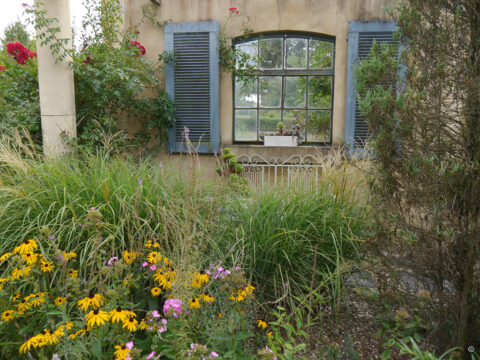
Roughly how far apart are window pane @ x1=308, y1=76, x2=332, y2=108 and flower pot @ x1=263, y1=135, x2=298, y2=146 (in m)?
0.59

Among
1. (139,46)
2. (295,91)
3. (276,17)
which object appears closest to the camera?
(139,46)

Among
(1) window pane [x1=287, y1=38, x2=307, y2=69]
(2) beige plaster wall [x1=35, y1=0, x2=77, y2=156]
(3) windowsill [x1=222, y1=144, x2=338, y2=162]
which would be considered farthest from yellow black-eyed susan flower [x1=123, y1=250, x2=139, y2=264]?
(1) window pane [x1=287, y1=38, x2=307, y2=69]

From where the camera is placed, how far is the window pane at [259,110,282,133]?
535 cm

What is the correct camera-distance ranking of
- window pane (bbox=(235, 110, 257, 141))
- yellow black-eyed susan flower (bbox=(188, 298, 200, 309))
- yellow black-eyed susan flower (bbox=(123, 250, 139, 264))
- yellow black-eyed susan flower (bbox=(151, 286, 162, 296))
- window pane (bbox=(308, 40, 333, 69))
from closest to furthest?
yellow black-eyed susan flower (bbox=(188, 298, 200, 309))
yellow black-eyed susan flower (bbox=(151, 286, 162, 296))
yellow black-eyed susan flower (bbox=(123, 250, 139, 264))
window pane (bbox=(308, 40, 333, 69))
window pane (bbox=(235, 110, 257, 141))

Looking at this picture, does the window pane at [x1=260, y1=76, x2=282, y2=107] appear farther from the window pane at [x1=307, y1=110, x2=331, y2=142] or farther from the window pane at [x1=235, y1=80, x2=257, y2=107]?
the window pane at [x1=307, y1=110, x2=331, y2=142]

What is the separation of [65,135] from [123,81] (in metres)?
1.11

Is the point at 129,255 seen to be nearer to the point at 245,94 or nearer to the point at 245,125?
the point at 245,125

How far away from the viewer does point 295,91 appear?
5.25m

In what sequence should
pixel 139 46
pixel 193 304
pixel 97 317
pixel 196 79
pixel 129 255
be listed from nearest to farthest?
1. pixel 97 317
2. pixel 193 304
3. pixel 129 255
4. pixel 139 46
5. pixel 196 79

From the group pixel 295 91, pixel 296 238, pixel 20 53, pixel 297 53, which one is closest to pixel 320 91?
pixel 295 91

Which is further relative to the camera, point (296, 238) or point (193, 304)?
point (296, 238)

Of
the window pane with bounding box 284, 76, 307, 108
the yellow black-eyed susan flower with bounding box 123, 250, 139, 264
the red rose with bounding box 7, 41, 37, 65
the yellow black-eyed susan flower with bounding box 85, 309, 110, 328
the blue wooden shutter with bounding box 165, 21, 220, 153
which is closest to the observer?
the yellow black-eyed susan flower with bounding box 85, 309, 110, 328

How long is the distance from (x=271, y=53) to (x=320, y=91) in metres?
0.89

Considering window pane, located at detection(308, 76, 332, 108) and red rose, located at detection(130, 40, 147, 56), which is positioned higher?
red rose, located at detection(130, 40, 147, 56)
